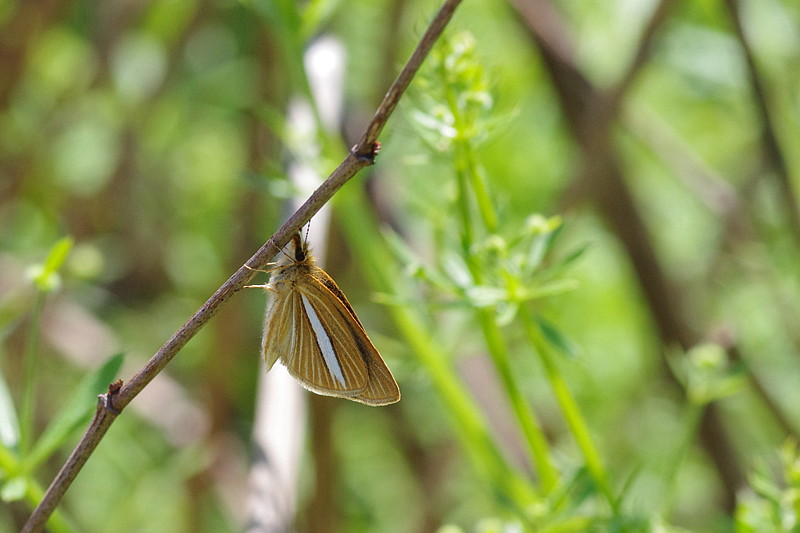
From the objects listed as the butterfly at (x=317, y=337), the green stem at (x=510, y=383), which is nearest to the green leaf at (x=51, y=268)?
the butterfly at (x=317, y=337)

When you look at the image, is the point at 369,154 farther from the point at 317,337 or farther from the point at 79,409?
the point at 317,337

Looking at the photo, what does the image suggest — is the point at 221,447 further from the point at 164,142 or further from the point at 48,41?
the point at 48,41

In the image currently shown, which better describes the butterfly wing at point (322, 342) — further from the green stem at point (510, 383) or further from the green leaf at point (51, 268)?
the green leaf at point (51, 268)

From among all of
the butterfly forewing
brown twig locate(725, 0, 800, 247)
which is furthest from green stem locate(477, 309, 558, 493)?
brown twig locate(725, 0, 800, 247)

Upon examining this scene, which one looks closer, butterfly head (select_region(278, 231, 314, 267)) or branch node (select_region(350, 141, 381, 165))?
branch node (select_region(350, 141, 381, 165))

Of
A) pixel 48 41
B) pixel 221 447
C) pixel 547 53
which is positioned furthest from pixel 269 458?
pixel 48 41

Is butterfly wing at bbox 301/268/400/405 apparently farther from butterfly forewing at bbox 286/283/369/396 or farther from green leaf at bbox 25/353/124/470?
green leaf at bbox 25/353/124/470
